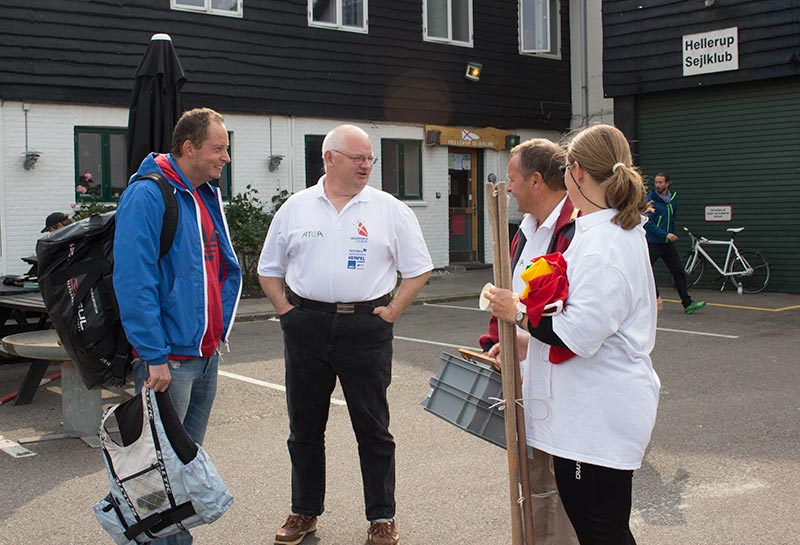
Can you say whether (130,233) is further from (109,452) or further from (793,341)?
(793,341)

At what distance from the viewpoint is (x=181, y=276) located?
3.62 metres

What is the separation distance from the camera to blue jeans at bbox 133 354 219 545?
3633 mm

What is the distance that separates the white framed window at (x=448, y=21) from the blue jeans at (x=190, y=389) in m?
15.4

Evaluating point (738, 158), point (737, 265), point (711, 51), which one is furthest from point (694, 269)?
point (711, 51)

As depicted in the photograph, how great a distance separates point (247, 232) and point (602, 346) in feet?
39.5

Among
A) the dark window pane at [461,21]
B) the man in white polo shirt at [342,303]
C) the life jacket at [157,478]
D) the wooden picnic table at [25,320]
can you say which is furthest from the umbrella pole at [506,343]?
the dark window pane at [461,21]

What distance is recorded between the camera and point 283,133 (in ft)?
53.6

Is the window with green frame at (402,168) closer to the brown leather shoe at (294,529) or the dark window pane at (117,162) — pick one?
the dark window pane at (117,162)

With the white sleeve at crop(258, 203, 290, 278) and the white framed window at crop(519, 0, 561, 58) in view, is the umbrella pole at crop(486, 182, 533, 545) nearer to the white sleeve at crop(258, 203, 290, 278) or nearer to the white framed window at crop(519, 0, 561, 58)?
the white sleeve at crop(258, 203, 290, 278)

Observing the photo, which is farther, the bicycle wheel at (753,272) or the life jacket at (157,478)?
the bicycle wheel at (753,272)

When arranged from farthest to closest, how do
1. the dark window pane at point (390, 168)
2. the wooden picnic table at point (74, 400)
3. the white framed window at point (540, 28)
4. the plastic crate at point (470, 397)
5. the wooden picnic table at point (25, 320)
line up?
the white framed window at point (540, 28), the dark window pane at point (390, 168), the wooden picnic table at point (25, 320), the wooden picnic table at point (74, 400), the plastic crate at point (470, 397)

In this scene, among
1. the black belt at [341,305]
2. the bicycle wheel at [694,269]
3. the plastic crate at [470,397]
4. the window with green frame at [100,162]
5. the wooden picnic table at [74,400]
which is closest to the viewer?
the plastic crate at [470,397]

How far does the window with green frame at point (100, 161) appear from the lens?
14.0 meters

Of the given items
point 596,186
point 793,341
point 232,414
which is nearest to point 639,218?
point 596,186
